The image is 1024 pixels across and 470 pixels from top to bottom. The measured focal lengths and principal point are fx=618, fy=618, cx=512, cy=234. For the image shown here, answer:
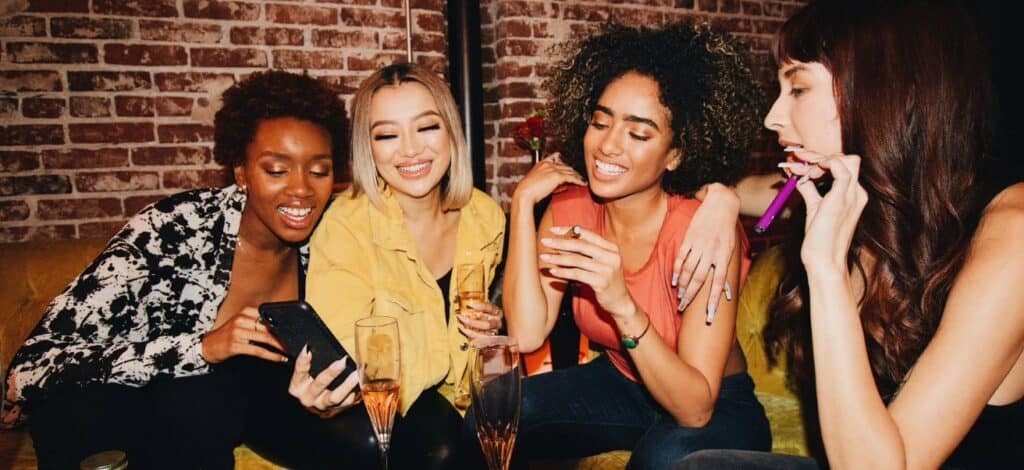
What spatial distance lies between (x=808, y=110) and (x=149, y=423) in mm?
2024

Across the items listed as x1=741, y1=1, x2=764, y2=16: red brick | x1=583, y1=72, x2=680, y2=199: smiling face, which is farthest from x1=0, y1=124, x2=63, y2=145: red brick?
x1=741, y1=1, x2=764, y2=16: red brick

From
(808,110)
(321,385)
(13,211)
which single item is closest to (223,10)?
(13,211)

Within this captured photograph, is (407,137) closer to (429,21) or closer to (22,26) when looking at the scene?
(429,21)

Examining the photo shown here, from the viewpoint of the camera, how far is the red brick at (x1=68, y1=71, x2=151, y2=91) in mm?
2719

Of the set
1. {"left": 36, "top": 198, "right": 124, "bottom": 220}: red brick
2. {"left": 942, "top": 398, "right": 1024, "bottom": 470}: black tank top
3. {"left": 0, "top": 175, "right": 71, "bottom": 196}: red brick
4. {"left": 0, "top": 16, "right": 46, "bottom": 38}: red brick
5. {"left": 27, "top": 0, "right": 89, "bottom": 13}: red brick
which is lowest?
{"left": 942, "top": 398, "right": 1024, "bottom": 470}: black tank top

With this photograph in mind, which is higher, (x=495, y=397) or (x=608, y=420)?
(x=495, y=397)

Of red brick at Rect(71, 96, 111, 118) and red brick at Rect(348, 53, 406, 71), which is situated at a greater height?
red brick at Rect(348, 53, 406, 71)

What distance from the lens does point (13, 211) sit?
8.87ft

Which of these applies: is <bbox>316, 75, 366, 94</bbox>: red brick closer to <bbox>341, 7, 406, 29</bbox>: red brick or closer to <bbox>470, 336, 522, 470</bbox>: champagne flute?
<bbox>341, 7, 406, 29</bbox>: red brick

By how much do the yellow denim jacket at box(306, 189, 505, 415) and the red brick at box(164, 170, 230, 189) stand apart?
1.17 meters

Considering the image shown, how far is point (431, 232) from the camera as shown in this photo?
7.39 feet

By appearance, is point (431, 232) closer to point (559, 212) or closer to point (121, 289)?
point (559, 212)

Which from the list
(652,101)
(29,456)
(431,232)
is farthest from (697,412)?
(29,456)

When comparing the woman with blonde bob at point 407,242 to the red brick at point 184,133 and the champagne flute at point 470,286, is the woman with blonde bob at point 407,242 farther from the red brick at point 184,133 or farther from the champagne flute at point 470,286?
the red brick at point 184,133
